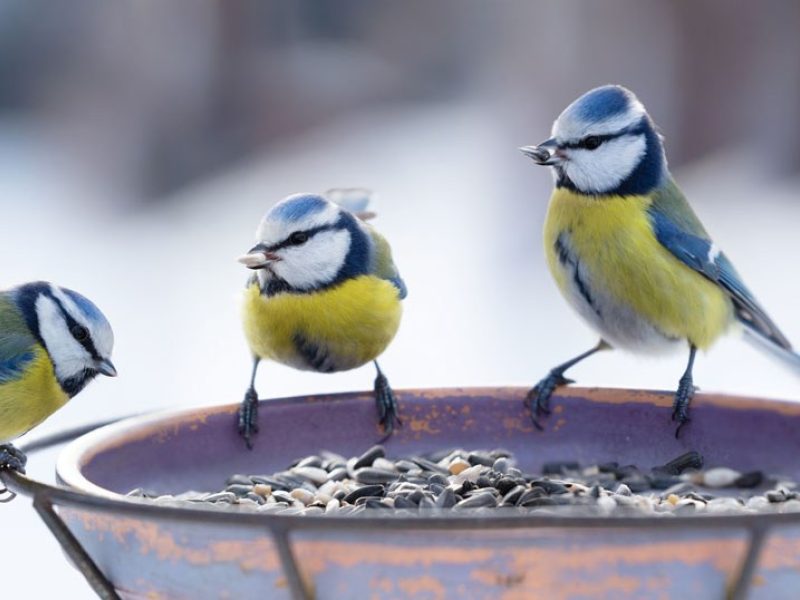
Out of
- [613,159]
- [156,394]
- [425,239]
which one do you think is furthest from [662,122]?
[613,159]

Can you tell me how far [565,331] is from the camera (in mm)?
5078

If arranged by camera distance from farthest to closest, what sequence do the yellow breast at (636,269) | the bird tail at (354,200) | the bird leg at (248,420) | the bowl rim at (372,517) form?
the bird tail at (354,200), the yellow breast at (636,269), the bird leg at (248,420), the bowl rim at (372,517)

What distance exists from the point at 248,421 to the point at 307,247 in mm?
414

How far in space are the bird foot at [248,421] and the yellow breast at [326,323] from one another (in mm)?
373

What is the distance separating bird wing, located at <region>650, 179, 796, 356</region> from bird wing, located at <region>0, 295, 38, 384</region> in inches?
41.8

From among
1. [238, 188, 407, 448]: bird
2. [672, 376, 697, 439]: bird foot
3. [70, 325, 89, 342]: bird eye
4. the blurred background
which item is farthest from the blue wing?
the blurred background

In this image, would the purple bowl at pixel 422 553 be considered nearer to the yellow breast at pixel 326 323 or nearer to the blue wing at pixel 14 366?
the blue wing at pixel 14 366

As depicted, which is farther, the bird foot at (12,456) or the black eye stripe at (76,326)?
the black eye stripe at (76,326)

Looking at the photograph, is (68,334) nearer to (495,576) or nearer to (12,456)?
(12,456)

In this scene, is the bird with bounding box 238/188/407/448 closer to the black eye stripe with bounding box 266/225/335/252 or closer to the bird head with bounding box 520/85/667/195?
the black eye stripe with bounding box 266/225/335/252

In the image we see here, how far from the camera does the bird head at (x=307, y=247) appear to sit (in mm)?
2150

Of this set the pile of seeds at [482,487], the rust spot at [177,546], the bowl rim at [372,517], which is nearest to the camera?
the bowl rim at [372,517]

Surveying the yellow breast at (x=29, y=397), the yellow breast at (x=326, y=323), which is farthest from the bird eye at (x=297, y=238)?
the yellow breast at (x=29, y=397)

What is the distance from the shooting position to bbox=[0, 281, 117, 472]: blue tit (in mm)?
2104
